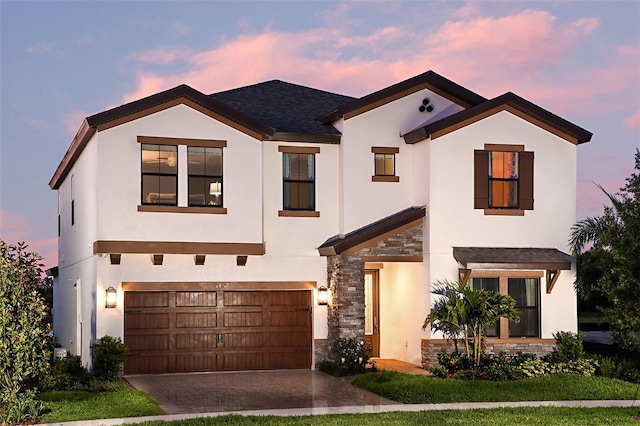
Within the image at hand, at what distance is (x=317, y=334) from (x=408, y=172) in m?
4.91

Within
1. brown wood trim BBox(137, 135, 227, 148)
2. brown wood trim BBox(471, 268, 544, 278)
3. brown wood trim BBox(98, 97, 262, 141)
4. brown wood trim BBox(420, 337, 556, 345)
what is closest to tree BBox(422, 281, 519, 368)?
brown wood trim BBox(420, 337, 556, 345)

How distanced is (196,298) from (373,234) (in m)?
4.78

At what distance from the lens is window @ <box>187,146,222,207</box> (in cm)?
2183

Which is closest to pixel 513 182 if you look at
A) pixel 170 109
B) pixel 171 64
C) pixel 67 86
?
pixel 170 109

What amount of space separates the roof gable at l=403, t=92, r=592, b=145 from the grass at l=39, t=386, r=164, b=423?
31.7 ft

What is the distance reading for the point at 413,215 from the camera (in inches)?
876

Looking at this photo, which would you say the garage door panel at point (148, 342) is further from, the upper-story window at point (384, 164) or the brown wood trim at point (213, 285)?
the upper-story window at point (384, 164)

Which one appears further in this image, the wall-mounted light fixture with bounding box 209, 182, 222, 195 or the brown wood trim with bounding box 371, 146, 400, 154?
the brown wood trim with bounding box 371, 146, 400, 154

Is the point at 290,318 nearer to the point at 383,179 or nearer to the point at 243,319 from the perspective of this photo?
the point at 243,319

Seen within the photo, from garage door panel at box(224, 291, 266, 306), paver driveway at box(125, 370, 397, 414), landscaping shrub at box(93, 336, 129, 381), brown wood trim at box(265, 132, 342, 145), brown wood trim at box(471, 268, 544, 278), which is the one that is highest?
brown wood trim at box(265, 132, 342, 145)

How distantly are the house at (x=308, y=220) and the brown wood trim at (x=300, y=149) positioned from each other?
Answer: 0.07 metres

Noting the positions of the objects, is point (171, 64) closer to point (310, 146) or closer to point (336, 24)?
point (336, 24)

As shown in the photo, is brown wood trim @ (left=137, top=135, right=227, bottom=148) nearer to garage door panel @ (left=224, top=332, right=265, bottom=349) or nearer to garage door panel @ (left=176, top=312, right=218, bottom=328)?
garage door panel @ (left=176, top=312, right=218, bottom=328)

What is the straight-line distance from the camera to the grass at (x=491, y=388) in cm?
1716
